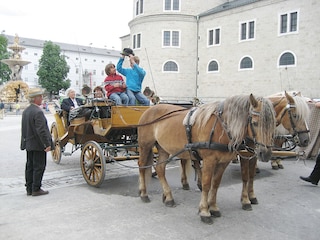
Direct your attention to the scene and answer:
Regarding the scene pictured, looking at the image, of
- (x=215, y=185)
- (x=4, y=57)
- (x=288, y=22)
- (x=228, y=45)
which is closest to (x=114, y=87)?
(x=215, y=185)

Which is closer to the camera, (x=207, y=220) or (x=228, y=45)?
(x=207, y=220)

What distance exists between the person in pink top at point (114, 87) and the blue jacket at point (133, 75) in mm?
135

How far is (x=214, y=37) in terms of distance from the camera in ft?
126

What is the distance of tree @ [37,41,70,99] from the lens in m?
64.2

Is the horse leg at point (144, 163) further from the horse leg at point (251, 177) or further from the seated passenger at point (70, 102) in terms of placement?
the seated passenger at point (70, 102)

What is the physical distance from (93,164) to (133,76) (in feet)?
6.66

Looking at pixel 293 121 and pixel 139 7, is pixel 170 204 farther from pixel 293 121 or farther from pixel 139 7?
pixel 139 7

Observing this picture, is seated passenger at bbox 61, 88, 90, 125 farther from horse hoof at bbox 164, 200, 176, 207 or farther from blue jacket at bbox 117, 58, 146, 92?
horse hoof at bbox 164, 200, 176, 207

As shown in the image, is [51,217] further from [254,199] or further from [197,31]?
[197,31]

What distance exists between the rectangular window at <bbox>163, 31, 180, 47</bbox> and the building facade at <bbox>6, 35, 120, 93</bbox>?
160ft

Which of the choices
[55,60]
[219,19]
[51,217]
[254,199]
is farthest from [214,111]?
[55,60]

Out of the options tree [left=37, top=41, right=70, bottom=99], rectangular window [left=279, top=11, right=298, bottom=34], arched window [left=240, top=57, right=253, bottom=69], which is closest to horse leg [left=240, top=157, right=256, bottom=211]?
rectangular window [left=279, top=11, right=298, bottom=34]

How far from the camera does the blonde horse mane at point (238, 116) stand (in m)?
3.68

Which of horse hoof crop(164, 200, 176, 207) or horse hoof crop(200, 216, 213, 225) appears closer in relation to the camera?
horse hoof crop(200, 216, 213, 225)
